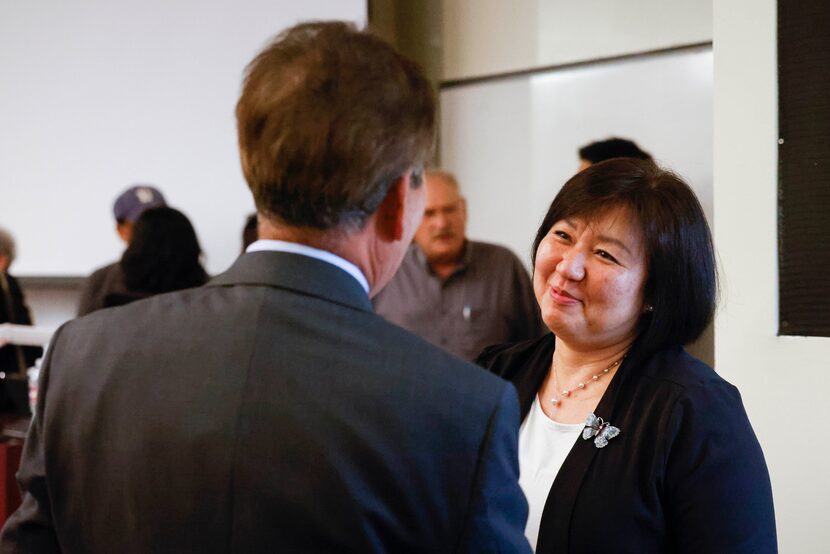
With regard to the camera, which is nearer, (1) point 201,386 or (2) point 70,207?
(1) point 201,386

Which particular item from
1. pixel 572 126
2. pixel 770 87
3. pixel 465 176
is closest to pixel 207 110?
pixel 465 176

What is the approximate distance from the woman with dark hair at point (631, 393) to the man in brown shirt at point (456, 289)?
1615 mm

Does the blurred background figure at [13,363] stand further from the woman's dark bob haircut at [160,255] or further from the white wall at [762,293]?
the white wall at [762,293]

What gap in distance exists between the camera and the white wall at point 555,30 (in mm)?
3484

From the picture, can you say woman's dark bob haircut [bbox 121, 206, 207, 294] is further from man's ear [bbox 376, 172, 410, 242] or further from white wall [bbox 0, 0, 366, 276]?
man's ear [bbox 376, 172, 410, 242]

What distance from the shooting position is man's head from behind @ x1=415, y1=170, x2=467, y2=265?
3.33 metres

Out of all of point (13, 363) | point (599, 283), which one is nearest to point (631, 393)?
point (599, 283)

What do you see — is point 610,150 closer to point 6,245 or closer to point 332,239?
point 332,239

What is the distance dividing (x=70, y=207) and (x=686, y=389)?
4360 millimetres

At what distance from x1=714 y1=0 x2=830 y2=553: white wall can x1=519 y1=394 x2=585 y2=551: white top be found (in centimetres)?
76

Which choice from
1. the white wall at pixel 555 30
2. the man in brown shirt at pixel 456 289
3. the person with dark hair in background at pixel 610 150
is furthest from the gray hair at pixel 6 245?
the person with dark hair in background at pixel 610 150

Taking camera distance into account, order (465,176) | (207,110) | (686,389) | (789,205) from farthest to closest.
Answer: (207,110) → (465,176) → (789,205) → (686,389)

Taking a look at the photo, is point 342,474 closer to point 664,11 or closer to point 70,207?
point 664,11

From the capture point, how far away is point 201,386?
0.88m
